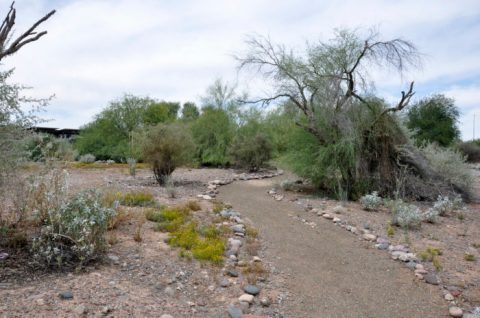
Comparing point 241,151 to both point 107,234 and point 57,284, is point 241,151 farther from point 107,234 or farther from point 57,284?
point 57,284

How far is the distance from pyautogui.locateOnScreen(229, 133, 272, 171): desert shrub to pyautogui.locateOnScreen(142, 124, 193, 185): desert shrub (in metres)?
6.12

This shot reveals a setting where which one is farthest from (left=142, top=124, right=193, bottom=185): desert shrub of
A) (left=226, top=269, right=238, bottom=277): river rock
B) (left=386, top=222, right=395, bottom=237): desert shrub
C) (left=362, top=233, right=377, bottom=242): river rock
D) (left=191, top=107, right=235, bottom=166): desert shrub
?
(left=191, top=107, right=235, bottom=166): desert shrub

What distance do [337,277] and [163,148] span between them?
7.34 metres

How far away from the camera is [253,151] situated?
17.3 metres

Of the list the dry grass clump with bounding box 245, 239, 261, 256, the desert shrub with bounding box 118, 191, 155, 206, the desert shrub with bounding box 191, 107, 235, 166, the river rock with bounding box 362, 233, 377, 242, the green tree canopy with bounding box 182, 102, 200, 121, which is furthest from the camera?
the green tree canopy with bounding box 182, 102, 200, 121

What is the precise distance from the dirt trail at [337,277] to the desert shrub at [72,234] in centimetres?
225

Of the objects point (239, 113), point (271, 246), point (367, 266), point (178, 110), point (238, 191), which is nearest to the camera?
point (367, 266)

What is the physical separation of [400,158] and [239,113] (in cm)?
Answer: 1240

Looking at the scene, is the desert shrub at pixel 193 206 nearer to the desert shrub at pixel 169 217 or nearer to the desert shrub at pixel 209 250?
the desert shrub at pixel 169 217

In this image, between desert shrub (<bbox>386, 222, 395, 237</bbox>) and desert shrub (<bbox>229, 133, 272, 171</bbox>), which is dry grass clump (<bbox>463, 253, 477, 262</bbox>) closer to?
desert shrub (<bbox>386, 222, 395, 237</bbox>)

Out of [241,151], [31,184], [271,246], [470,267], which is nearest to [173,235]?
[271,246]

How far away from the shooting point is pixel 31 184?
179 inches

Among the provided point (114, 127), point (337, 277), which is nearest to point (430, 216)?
point (337, 277)

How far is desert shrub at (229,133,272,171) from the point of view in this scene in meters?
17.3
